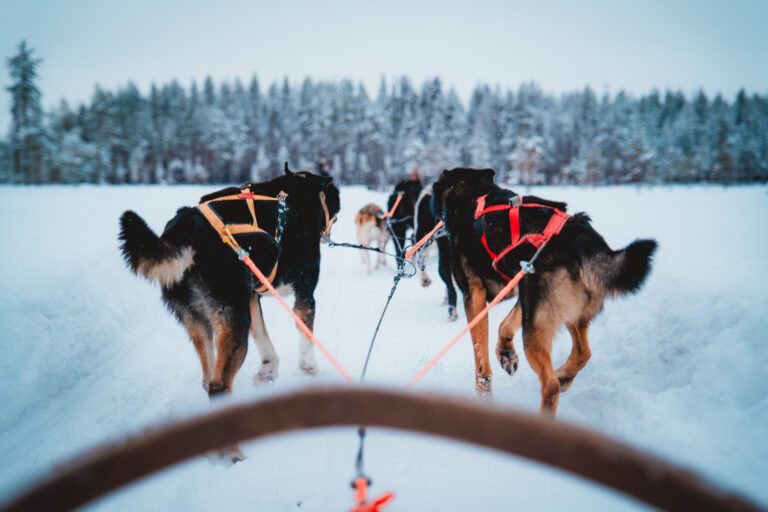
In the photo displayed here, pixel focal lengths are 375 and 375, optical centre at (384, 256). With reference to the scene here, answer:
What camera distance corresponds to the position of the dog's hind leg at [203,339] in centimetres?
308

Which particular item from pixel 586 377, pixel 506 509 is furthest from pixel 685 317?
pixel 506 509

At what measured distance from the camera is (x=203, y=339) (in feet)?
10.6

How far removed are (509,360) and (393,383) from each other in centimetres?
306

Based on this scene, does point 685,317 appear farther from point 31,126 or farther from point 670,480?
point 31,126

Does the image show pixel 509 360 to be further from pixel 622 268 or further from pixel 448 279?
pixel 448 279

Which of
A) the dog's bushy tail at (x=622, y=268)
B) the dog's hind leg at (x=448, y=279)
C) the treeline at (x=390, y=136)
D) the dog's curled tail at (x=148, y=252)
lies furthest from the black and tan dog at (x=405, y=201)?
the treeline at (x=390, y=136)

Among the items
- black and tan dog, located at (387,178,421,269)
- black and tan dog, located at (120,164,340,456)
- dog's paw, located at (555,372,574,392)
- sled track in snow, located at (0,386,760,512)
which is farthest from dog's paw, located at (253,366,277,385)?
black and tan dog, located at (387,178,421,269)

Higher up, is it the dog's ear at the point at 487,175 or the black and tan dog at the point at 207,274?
the dog's ear at the point at 487,175

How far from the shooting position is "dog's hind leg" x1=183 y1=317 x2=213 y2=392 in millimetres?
3082

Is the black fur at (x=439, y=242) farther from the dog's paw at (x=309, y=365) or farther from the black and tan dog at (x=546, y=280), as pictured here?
the dog's paw at (x=309, y=365)

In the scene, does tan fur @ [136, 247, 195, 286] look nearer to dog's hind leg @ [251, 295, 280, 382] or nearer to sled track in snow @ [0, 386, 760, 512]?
dog's hind leg @ [251, 295, 280, 382]

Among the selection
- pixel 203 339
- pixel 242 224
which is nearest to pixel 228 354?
pixel 203 339

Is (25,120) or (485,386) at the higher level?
(25,120)

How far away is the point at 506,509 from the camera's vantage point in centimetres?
245
